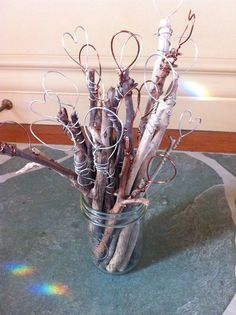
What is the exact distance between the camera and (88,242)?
615mm

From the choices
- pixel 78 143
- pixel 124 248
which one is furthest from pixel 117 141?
pixel 124 248

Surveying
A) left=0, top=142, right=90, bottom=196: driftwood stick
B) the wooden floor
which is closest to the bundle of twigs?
left=0, top=142, right=90, bottom=196: driftwood stick

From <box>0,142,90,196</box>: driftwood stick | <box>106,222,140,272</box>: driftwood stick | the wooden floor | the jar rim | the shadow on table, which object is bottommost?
the wooden floor

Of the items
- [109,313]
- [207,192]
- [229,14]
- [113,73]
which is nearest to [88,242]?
[109,313]

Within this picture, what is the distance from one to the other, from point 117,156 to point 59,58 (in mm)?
561

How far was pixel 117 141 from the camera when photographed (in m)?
0.48

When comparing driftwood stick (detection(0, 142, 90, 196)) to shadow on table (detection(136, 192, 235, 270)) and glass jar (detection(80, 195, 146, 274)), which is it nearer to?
glass jar (detection(80, 195, 146, 274))

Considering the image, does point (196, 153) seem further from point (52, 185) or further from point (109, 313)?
point (109, 313)

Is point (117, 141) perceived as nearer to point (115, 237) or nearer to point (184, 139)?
point (115, 237)

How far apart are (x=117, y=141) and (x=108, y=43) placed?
547mm

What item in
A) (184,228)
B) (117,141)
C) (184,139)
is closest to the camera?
(117,141)

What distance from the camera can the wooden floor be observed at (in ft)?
2.95

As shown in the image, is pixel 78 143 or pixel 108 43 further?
pixel 108 43

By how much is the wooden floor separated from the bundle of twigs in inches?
15.3
